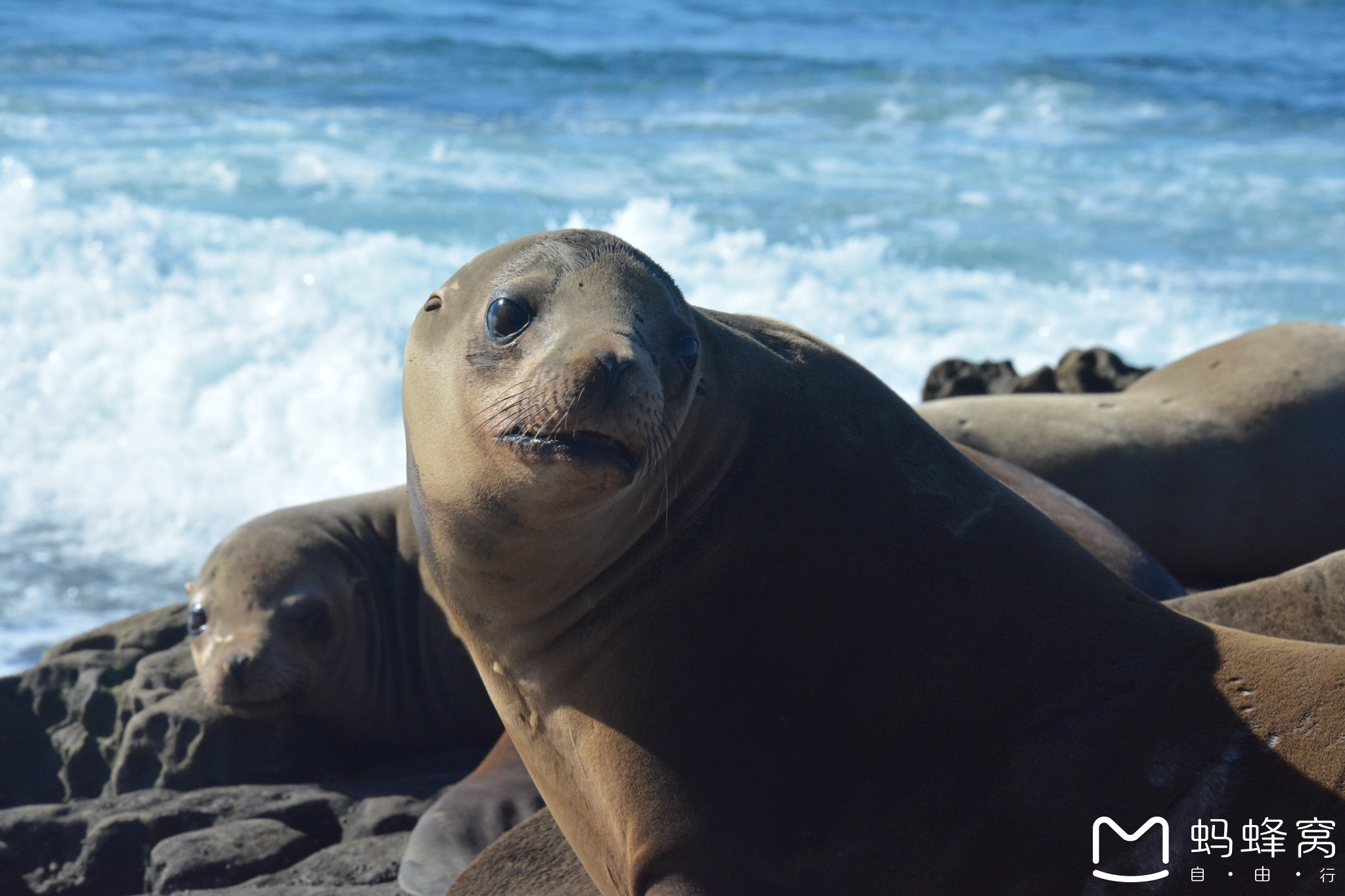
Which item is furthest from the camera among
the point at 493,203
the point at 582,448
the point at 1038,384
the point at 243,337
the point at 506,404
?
the point at 493,203

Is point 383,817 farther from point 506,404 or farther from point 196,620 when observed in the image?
point 506,404

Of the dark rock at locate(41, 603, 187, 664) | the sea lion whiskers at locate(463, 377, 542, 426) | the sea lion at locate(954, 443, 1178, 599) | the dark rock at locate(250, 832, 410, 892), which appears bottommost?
the dark rock at locate(250, 832, 410, 892)

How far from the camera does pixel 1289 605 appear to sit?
335 cm

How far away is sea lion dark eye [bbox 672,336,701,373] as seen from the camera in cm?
261

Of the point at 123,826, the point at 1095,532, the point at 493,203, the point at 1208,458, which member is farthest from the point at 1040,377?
the point at 493,203

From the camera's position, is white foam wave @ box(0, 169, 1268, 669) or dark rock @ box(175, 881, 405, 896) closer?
dark rock @ box(175, 881, 405, 896)


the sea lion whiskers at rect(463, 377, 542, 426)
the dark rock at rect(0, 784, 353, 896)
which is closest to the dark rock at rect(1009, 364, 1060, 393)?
the dark rock at rect(0, 784, 353, 896)

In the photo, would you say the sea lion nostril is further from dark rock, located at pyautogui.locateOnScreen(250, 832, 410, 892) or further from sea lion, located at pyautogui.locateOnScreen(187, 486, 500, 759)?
sea lion, located at pyautogui.locateOnScreen(187, 486, 500, 759)

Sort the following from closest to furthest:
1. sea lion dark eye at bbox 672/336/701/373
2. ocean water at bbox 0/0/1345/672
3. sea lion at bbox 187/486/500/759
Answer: sea lion dark eye at bbox 672/336/701/373, sea lion at bbox 187/486/500/759, ocean water at bbox 0/0/1345/672

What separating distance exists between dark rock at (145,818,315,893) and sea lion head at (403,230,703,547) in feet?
5.68

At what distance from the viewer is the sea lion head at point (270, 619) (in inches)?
194

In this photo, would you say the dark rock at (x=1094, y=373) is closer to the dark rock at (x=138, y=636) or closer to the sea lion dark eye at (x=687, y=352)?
the dark rock at (x=138, y=636)

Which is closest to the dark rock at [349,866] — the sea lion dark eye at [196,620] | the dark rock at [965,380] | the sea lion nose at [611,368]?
the sea lion dark eye at [196,620]

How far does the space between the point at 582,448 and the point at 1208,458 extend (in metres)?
4.06
